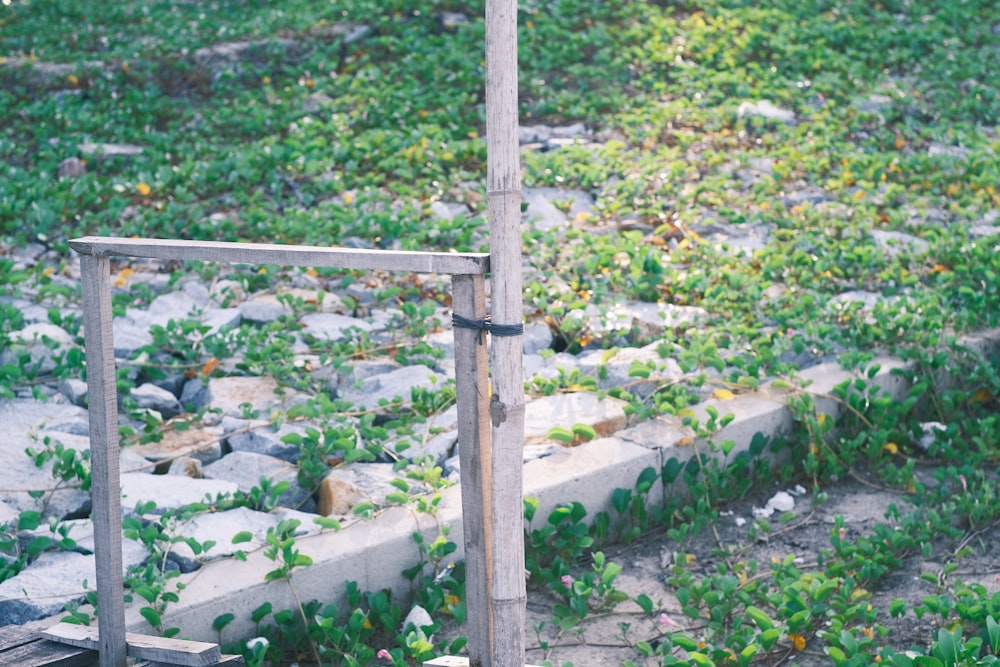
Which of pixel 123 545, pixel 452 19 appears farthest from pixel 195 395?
pixel 452 19

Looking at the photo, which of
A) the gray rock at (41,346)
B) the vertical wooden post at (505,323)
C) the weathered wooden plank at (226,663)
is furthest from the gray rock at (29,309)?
the vertical wooden post at (505,323)

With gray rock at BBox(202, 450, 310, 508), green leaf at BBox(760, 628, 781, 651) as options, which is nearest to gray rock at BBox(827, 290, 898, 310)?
green leaf at BBox(760, 628, 781, 651)

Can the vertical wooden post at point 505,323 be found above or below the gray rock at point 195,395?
above

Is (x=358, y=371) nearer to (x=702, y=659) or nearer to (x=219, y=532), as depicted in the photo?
(x=219, y=532)

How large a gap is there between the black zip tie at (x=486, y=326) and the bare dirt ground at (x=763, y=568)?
113 cm

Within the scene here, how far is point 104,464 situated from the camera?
2.61 m

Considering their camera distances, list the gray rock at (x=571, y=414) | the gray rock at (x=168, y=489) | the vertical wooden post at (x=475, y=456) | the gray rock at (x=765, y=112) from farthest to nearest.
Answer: the gray rock at (x=765, y=112) < the gray rock at (x=571, y=414) < the gray rock at (x=168, y=489) < the vertical wooden post at (x=475, y=456)

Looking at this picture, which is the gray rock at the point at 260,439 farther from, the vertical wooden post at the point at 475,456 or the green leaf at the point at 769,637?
the green leaf at the point at 769,637

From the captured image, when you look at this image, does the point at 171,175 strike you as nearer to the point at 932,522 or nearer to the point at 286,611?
the point at 286,611

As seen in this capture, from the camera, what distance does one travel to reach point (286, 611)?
119 inches

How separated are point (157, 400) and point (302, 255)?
2.00 metres

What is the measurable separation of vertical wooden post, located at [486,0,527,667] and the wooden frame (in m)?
0.05

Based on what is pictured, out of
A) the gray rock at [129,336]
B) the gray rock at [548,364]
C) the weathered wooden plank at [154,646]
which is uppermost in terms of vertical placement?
the gray rock at [129,336]

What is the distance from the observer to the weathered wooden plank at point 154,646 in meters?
2.52
